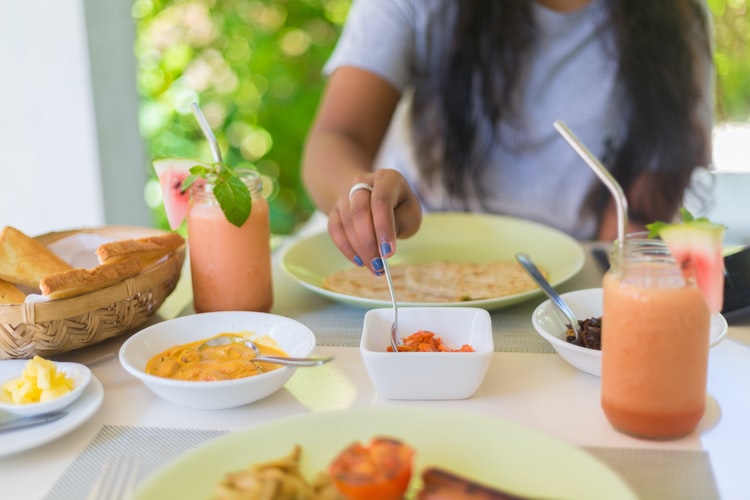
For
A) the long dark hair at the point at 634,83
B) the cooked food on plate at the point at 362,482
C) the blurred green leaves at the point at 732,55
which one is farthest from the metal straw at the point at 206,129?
the blurred green leaves at the point at 732,55

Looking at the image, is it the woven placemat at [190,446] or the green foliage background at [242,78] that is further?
the green foliage background at [242,78]

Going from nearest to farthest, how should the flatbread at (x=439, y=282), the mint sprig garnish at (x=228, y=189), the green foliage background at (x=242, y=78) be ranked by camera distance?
the mint sprig garnish at (x=228, y=189) < the flatbread at (x=439, y=282) < the green foliage background at (x=242, y=78)

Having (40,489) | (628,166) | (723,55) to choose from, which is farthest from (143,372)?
(723,55)

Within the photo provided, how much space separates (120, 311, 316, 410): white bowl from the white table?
0.03 metres

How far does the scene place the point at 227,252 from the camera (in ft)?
3.70

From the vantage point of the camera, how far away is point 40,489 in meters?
0.73

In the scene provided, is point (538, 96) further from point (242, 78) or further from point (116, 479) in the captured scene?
point (242, 78)

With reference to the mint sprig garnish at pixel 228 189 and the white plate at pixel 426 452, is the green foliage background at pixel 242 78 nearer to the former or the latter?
the mint sprig garnish at pixel 228 189

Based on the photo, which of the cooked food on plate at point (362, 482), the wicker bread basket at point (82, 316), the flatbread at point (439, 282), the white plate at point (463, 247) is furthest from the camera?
the white plate at point (463, 247)

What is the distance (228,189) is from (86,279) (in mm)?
233

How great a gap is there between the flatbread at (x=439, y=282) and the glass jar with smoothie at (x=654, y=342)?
42cm

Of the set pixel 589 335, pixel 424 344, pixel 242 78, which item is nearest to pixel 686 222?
pixel 589 335

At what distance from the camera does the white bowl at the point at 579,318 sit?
2.99ft

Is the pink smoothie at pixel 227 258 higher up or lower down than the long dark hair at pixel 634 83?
lower down
